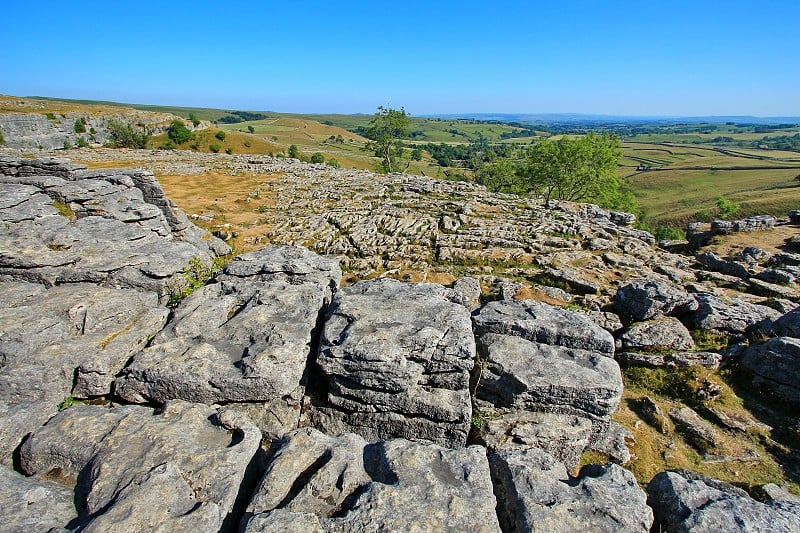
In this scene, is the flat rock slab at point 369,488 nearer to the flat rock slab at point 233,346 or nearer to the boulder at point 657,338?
the flat rock slab at point 233,346

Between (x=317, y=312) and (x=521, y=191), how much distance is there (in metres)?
65.2

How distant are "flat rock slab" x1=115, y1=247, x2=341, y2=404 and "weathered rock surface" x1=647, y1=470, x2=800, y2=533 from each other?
9.51 meters

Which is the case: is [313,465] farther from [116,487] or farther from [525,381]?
[525,381]

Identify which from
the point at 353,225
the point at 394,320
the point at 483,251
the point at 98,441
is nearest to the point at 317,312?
the point at 394,320

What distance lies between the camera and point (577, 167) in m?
56.8

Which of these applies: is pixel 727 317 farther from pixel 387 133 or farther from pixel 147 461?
pixel 387 133

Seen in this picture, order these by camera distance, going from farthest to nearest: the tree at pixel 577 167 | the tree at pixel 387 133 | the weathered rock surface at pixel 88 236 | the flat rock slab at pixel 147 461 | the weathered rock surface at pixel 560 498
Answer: the tree at pixel 387 133 < the tree at pixel 577 167 < the weathered rock surface at pixel 88 236 < the weathered rock surface at pixel 560 498 < the flat rock slab at pixel 147 461

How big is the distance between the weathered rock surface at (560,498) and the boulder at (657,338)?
992 cm

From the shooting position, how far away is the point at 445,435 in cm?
1131

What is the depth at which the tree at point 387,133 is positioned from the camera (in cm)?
7706

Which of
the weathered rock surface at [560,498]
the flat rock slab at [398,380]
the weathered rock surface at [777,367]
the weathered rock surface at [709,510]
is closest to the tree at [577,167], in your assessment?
the weathered rock surface at [777,367]

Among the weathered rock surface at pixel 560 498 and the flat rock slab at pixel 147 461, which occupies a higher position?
the flat rock slab at pixel 147 461

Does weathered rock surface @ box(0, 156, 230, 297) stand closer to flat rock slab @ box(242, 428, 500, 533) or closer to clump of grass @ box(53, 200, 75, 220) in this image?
clump of grass @ box(53, 200, 75, 220)

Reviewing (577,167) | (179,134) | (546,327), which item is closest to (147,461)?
(546,327)
